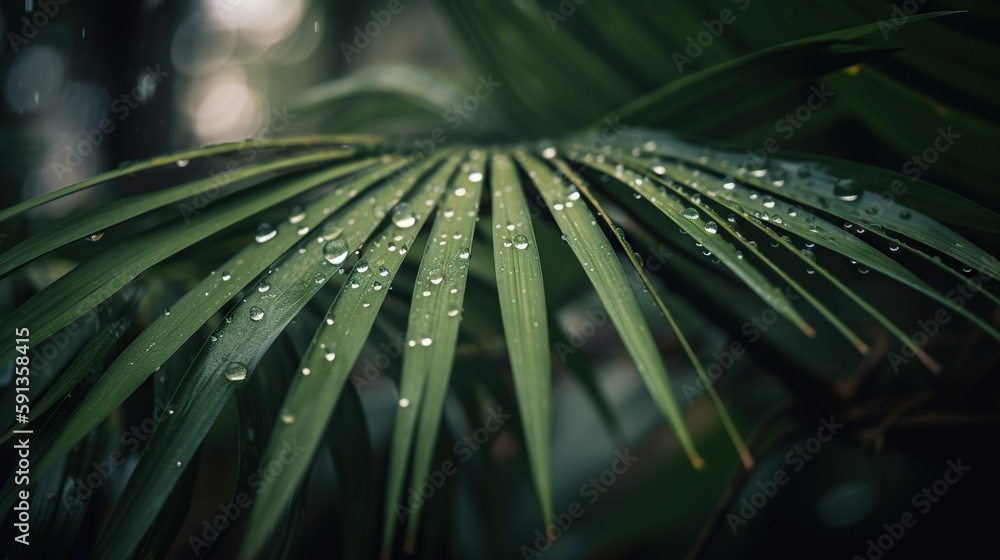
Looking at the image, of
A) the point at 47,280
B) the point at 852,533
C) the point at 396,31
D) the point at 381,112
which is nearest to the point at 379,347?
the point at 47,280

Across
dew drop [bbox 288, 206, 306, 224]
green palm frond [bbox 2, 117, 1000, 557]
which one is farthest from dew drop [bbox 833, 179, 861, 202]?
dew drop [bbox 288, 206, 306, 224]

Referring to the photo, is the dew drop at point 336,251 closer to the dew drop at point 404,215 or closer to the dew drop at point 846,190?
the dew drop at point 404,215

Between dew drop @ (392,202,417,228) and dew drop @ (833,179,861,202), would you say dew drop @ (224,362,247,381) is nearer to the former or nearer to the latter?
dew drop @ (392,202,417,228)

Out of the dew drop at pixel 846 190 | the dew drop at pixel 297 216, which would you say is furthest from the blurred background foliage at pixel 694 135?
the dew drop at pixel 297 216

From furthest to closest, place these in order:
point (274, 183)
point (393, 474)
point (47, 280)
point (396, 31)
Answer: point (396, 31), point (47, 280), point (274, 183), point (393, 474)

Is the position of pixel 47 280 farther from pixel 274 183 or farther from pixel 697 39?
pixel 697 39

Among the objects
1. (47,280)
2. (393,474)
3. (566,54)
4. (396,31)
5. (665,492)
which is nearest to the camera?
(393,474)

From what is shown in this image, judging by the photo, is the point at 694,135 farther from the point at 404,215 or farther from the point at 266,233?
the point at 266,233

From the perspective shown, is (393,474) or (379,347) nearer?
(393,474)
